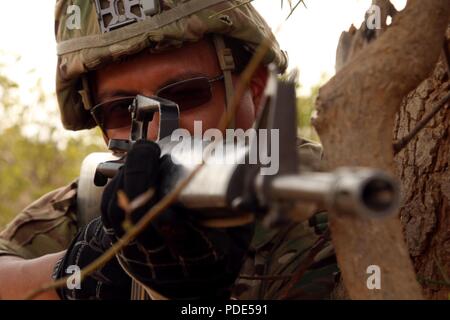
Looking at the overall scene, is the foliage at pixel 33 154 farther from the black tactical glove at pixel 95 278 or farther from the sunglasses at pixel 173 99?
the black tactical glove at pixel 95 278

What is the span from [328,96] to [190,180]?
0.38 metres

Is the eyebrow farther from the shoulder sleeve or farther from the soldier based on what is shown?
the shoulder sleeve

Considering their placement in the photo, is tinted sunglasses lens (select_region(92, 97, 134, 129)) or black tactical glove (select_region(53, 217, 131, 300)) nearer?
black tactical glove (select_region(53, 217, 131, 300))

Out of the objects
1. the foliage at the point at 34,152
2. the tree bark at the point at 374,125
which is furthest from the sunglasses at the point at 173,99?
the foliage at the point at 34,152

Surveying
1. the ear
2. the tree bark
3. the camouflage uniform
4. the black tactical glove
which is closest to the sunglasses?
the ear

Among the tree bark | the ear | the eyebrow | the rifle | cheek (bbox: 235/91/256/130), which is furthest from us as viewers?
the ear

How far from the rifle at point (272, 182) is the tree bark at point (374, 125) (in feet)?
0.63

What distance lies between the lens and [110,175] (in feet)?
6.98

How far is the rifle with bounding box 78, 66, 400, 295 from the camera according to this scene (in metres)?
1.09

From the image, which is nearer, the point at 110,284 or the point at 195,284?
Answer: the point at 195,284

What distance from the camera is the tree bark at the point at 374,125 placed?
1570 millimetres

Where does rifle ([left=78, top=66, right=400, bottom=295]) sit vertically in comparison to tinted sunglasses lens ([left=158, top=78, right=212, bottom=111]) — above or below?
below
